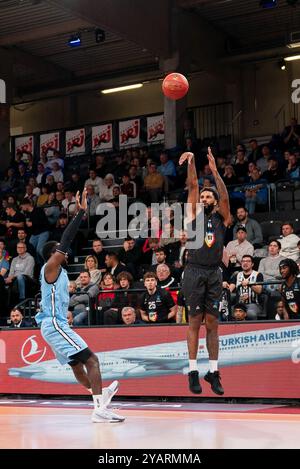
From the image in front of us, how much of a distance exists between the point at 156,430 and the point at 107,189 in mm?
13789

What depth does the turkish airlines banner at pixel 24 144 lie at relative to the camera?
98.9 feet


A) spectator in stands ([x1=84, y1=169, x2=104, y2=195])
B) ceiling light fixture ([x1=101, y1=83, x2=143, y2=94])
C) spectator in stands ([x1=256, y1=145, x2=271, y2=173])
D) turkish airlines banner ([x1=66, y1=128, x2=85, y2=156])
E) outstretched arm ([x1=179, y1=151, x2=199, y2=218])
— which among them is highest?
ceiling light fixture ([x1=101, y1=83, x2=143, y2=94])

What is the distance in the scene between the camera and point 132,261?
16500mm

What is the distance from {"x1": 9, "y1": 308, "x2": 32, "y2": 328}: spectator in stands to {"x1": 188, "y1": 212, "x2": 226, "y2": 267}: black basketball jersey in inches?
257

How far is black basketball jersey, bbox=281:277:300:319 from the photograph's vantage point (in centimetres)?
1192

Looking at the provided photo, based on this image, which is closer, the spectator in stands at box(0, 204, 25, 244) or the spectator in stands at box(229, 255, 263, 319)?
the spectator in stands at box(229, 255, 263, 319)

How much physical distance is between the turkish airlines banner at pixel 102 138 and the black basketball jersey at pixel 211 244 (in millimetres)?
19292

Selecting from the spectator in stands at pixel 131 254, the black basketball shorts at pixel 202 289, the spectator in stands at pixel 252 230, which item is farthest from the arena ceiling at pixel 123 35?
the black basketball shorts at pixel 202 289

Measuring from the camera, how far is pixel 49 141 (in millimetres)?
29781

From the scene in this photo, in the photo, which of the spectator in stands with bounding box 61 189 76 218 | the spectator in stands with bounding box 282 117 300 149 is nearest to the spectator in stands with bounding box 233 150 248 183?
the spectator in stands with bounding box 282 117 300 149

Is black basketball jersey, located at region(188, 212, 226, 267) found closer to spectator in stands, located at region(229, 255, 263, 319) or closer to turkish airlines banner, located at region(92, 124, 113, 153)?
spectator in stands, located at region(229, 255, 263, 319)

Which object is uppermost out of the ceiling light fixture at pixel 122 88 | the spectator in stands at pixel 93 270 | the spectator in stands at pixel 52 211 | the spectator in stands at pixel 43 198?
the ceiling light fixture at pixel 122 88

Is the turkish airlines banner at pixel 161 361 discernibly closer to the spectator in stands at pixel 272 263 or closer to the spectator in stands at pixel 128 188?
the spectator in stands at pixel 272 263

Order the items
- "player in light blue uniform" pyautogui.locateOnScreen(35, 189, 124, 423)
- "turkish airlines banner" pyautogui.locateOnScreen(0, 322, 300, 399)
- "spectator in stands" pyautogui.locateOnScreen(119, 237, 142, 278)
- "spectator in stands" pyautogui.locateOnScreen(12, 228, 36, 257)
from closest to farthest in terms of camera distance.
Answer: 1. "player in light blue uniform" pyautogui.locateOnScreen(35, 189, 124, 423)
2. "turkish airlines banner" pyautogui.locateOnScreen(0, 322, 300, 399)
3. "spectator in stands" pyautogui.locateOnScreen(119, 237, 142, 278)
4. "spectator in stands" pyautogui.locateOnScreen(12, 228, 36, 257)
